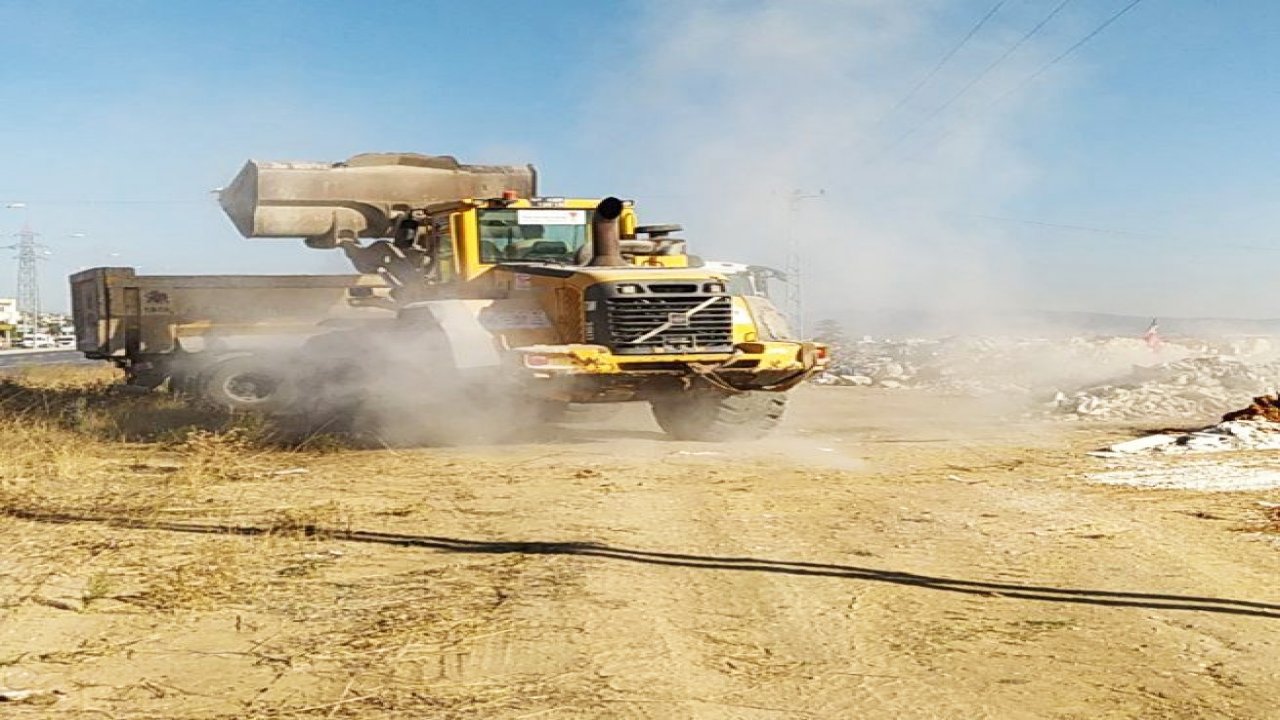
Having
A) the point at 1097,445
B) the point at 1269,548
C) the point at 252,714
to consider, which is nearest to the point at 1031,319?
the point at 1097,445

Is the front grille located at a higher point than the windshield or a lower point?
lower

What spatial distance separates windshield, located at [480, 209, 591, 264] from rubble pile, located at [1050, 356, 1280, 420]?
25.1 ft

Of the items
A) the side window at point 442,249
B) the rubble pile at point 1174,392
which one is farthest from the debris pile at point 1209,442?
the side window at point 442,249

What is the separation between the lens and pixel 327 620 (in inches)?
200

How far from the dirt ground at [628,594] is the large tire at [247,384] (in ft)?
13.1

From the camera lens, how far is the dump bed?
14.5 m

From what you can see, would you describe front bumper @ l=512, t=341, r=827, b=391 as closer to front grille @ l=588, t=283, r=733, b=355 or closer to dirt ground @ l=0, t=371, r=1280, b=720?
front grille @ l=588, t=283, r=733, b=355

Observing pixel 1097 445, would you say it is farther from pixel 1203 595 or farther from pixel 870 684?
pixel 870 684

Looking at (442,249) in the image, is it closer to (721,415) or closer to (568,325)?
(568,325)

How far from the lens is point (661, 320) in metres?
11.1

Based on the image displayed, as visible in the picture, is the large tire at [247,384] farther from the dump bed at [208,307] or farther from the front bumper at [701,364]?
the front bumper at [701,364]

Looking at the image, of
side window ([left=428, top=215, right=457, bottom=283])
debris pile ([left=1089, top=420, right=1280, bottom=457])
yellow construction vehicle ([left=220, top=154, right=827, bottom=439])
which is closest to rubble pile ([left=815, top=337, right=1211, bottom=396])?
debris pile ([left=1089, top=420, right=1280, bottom=457])

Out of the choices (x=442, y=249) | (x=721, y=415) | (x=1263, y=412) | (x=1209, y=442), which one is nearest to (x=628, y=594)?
(x=721, y=415)

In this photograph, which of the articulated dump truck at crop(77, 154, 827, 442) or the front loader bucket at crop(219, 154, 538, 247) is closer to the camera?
the articulated dump truck at crop(77, 154, 827, 442)
